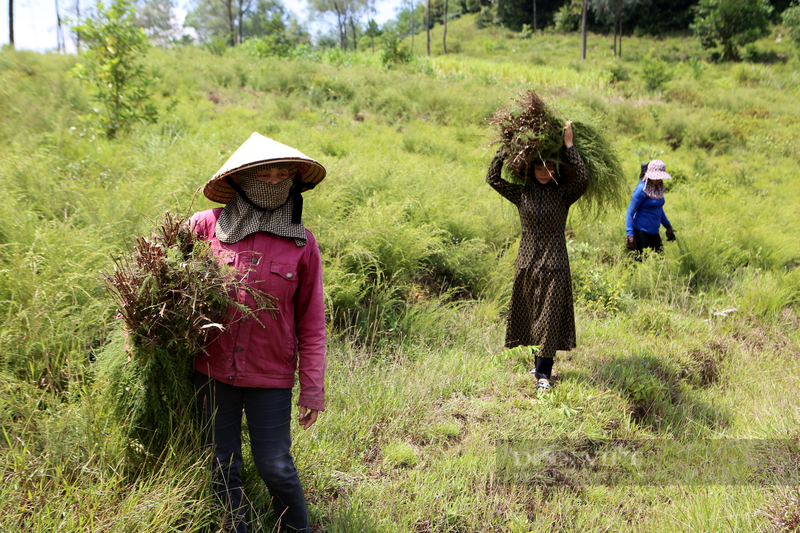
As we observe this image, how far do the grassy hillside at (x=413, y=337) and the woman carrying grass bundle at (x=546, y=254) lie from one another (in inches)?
10.9

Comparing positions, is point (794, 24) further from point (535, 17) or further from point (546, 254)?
point (546, 254)

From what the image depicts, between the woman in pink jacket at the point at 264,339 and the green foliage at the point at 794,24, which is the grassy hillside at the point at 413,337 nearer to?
the woman in pink jacket at the point at 264,339

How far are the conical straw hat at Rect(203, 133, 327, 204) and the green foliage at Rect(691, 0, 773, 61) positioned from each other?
40070 millimetres

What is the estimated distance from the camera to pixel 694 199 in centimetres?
930

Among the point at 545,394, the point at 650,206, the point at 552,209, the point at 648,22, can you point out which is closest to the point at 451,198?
the point at 650,206

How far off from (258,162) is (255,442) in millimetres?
1272

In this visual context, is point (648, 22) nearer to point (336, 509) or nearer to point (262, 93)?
point (262, 93)

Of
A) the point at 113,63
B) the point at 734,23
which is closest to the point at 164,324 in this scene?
the point at 113,63

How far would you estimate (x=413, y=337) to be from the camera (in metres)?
4.60

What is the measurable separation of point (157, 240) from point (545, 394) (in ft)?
9.92

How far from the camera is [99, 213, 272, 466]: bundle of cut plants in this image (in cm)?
191

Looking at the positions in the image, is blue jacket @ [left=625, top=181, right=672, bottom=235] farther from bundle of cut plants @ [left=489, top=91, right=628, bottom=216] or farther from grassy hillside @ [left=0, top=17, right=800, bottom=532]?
bundle of cut plants @ [left=489, top=91, right=628, bottom=216]

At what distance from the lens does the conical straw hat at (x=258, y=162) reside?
2197 millimetres

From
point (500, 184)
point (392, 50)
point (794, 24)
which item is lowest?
point (500, 184)
